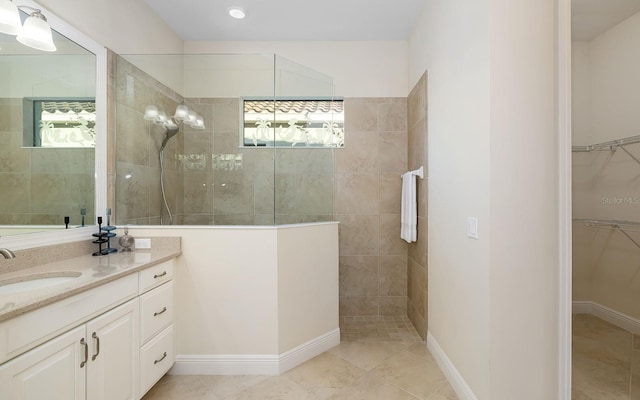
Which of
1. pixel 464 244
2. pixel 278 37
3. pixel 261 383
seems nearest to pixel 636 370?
pixel 464 244

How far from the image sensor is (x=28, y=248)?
156 cm

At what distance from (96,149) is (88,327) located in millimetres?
1362

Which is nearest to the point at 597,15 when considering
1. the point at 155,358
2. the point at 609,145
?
the point at 609,145

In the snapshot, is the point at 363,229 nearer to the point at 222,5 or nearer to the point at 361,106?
the point at 361,106

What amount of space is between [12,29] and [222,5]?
1.61m

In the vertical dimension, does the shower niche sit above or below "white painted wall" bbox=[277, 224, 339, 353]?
above

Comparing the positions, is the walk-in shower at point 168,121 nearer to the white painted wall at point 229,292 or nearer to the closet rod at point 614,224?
the white painted wall at point 229,292

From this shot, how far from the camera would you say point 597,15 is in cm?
178

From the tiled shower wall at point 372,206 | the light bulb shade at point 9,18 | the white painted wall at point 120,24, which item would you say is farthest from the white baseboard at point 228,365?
the white painted wall at point 120,24

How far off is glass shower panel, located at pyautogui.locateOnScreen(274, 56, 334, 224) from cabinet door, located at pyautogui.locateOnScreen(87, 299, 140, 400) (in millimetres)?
1124

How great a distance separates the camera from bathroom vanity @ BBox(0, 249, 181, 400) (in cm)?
103

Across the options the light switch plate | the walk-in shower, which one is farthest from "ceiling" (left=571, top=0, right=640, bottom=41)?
the walk-in shower

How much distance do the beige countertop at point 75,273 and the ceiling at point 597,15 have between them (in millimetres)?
3044

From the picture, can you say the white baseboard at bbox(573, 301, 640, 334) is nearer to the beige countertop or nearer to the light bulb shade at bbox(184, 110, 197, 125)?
the beige countertop
